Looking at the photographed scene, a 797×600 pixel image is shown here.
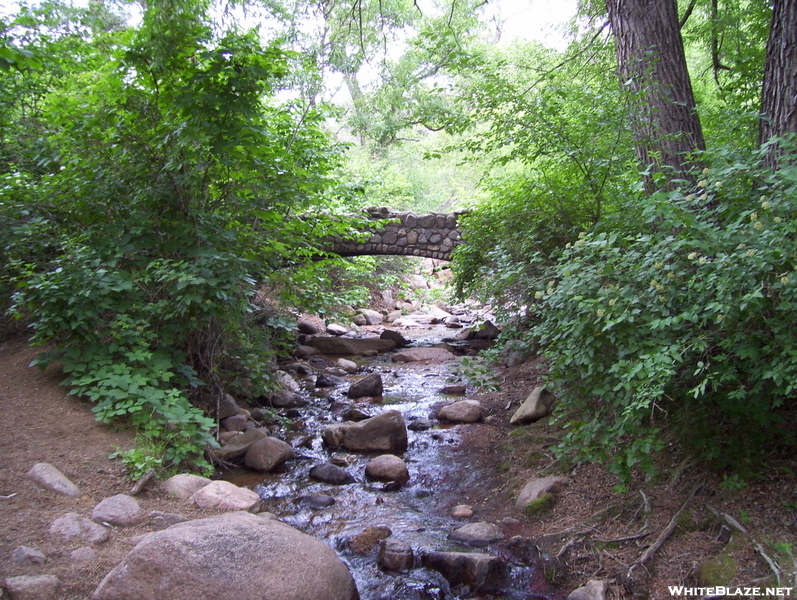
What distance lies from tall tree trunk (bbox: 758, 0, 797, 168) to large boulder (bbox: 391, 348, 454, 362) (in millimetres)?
6967

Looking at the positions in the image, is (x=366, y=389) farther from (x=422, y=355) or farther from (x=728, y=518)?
(x=728, y=518)

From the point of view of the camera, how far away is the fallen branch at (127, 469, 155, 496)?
3752 mm

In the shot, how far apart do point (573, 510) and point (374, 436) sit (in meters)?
2.28

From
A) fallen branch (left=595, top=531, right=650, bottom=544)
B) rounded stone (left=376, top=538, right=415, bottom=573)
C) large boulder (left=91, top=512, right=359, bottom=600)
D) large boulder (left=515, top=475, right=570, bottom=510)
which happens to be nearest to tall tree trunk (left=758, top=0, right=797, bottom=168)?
fallen branch (left=595, top=531, right=650, bottom=544)

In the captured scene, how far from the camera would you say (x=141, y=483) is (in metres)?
3.81

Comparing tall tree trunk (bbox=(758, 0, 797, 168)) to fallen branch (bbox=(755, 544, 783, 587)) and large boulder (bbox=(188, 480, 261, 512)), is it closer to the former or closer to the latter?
fallen branch (bbox=(755, 544, 783, 587))

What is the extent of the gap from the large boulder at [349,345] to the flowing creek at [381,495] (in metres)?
3.61

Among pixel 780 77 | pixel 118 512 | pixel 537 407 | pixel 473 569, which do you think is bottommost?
pixel 473 569

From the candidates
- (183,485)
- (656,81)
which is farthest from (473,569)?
(656,81)

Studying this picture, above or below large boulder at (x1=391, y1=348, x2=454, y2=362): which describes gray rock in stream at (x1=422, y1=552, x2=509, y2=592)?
below

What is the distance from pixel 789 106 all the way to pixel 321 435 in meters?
4.78

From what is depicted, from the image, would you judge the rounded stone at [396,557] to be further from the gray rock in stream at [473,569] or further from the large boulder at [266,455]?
the large boulder at [266,455]

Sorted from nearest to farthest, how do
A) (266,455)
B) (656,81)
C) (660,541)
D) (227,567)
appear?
1. (227,567)
2. (660,541)
3. (656,81)
4. (266,455)

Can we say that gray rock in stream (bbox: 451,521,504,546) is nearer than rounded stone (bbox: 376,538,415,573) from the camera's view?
No
